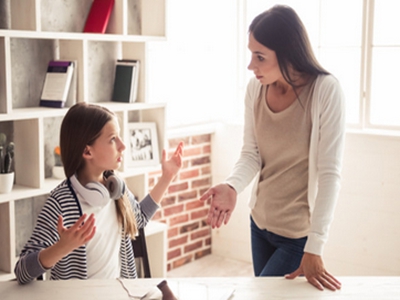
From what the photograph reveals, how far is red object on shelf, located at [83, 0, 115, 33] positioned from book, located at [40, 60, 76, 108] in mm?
299

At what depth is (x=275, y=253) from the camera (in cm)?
226

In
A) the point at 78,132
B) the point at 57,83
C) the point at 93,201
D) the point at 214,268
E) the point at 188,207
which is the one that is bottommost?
the point at 214,268

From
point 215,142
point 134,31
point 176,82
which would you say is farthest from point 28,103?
point 215,142

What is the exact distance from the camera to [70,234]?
5.57ft

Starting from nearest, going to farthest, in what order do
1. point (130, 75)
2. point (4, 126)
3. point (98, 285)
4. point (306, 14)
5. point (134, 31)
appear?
point (98, 285)
point (4, 126)
point (130, 75)
point (134, 31)
point (306, 14)

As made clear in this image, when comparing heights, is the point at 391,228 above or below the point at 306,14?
below

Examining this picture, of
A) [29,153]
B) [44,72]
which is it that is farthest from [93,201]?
[44,72]

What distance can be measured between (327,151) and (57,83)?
5.11ft

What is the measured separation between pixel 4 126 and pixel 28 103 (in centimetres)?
18

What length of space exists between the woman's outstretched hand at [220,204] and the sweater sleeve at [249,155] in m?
0.12

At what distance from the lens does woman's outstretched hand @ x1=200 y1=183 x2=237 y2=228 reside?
2.12 meters

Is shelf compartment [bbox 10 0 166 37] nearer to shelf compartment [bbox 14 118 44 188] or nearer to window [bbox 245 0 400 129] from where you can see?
shelf compartment [bbox 14 118 44 188]

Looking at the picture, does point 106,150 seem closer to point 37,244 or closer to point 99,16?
point 37,244

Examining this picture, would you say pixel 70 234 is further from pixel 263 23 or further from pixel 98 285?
pixel 263 23
